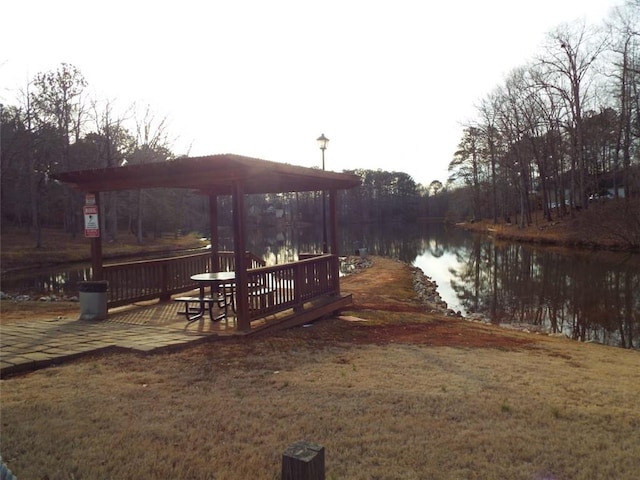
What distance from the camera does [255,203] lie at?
8756 cm

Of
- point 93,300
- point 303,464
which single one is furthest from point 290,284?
point 303,464

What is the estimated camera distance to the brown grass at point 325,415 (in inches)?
109

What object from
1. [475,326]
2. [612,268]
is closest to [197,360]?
[475,326]

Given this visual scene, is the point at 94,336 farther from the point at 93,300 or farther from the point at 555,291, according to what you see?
the point at 555,291

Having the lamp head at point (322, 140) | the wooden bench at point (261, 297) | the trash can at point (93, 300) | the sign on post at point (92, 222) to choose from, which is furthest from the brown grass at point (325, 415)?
the lamp head at point (322, 140)

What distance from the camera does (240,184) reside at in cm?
678

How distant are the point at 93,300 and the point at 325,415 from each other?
19.0 ft

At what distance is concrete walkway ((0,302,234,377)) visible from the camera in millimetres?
5141

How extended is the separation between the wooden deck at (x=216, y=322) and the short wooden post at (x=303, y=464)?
15.2 ft

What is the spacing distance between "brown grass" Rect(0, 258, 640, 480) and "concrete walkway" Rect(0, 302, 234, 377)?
0.32m

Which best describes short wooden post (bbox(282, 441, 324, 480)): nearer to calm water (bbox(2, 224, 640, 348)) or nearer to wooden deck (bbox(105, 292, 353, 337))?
wooden deck (bbox(105, 292, 353, 337))

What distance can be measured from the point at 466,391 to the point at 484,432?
39.0 inches

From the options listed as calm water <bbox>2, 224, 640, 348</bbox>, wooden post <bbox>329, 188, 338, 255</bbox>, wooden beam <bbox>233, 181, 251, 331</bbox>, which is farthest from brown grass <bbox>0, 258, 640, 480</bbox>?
calm water <bbox>2, 224, 640, 348</bbox>

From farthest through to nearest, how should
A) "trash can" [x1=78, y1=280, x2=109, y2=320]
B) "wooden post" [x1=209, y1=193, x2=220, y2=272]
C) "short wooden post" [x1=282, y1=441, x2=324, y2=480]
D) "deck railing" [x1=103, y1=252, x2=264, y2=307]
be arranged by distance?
"wooden post" [x1=209, y1=193, x2=220, y2=272] → "deck railing" [x1=103, y1=252, x2=264, y2=307] → "trash can" [x1=78, y1=280, x2=109, y2=320] → "short wooden post" [x1=282, y1=441, x2=324, y2=480]
